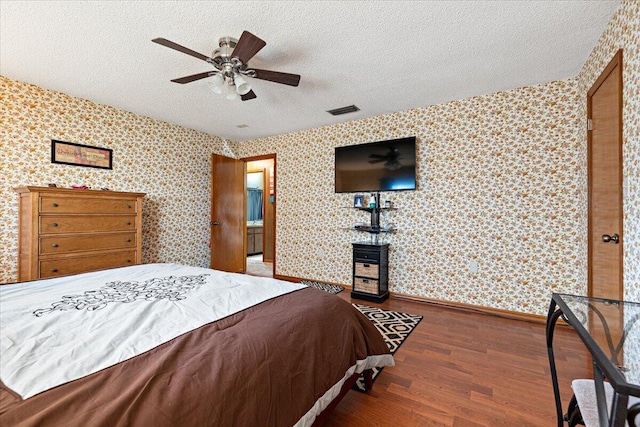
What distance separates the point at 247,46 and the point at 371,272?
2.86 meters

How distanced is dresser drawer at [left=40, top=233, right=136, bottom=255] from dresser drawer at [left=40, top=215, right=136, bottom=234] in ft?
0.22

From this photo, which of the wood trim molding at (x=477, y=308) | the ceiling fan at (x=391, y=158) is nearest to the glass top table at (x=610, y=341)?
the wood trim molding at (x=477, y=308)

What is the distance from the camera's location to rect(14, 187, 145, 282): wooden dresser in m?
2.66

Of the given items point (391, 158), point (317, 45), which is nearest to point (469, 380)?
point (391, 158)

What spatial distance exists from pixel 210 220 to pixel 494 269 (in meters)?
4.14

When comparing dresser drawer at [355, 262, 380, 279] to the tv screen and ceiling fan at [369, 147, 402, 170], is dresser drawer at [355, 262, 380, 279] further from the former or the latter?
ceiling fan at [369, 147, 402, 170]

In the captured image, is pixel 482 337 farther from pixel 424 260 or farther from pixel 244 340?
pixel 244 340

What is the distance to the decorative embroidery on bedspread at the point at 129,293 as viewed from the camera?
55.3 inches

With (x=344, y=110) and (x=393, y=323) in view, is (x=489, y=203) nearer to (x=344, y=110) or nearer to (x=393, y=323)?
(x=393, y=323)

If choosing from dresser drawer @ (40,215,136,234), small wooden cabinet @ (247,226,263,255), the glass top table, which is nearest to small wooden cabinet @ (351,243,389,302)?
the glass top table

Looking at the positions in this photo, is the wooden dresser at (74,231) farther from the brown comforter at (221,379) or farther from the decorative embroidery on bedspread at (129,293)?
the brown comforter at (221,379)

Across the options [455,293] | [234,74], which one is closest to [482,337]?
[455,293]

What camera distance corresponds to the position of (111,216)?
319cm

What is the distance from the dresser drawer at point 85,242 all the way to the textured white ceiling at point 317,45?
1618 mm
